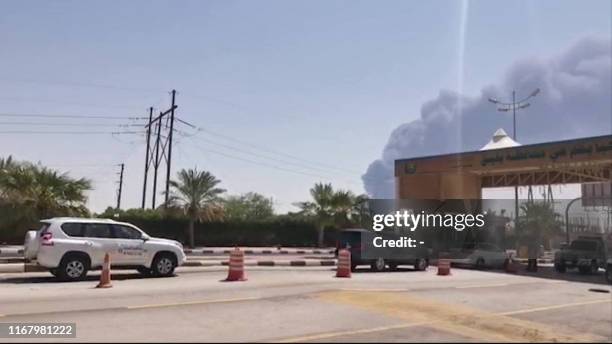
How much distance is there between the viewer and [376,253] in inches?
1016

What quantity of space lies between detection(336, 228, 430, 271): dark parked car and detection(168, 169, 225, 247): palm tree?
1892 centimetres

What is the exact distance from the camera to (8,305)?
11.9 meters

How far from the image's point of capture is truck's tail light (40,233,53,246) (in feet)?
54.9

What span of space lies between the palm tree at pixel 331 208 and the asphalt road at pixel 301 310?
102 feet

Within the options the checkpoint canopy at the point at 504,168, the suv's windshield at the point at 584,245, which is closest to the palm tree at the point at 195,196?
the checkpoint canopy at the point at 504,168

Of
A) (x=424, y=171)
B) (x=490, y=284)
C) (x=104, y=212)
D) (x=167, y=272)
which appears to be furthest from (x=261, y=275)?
(x=104, y=212)

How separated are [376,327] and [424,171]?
30.8 meters

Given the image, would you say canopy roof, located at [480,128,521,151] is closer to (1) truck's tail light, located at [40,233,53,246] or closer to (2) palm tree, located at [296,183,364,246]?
(2) palm tree, located at [296,183,364,246]

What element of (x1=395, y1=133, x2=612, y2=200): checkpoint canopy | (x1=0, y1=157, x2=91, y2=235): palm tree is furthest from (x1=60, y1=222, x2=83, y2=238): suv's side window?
(x1=395, y1=133, x2=612, y2=200): checkpoint canopy

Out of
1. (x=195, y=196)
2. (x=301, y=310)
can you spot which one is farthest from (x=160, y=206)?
(x=301, y=310)

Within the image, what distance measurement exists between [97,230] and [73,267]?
4.40ft

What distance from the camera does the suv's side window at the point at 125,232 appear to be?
18.3m

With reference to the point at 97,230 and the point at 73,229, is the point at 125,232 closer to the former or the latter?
the point at 97,230

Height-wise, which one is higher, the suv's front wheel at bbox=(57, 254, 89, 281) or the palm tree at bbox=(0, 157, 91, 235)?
the palm tree at bbox=(0, 157, 91, 235)
